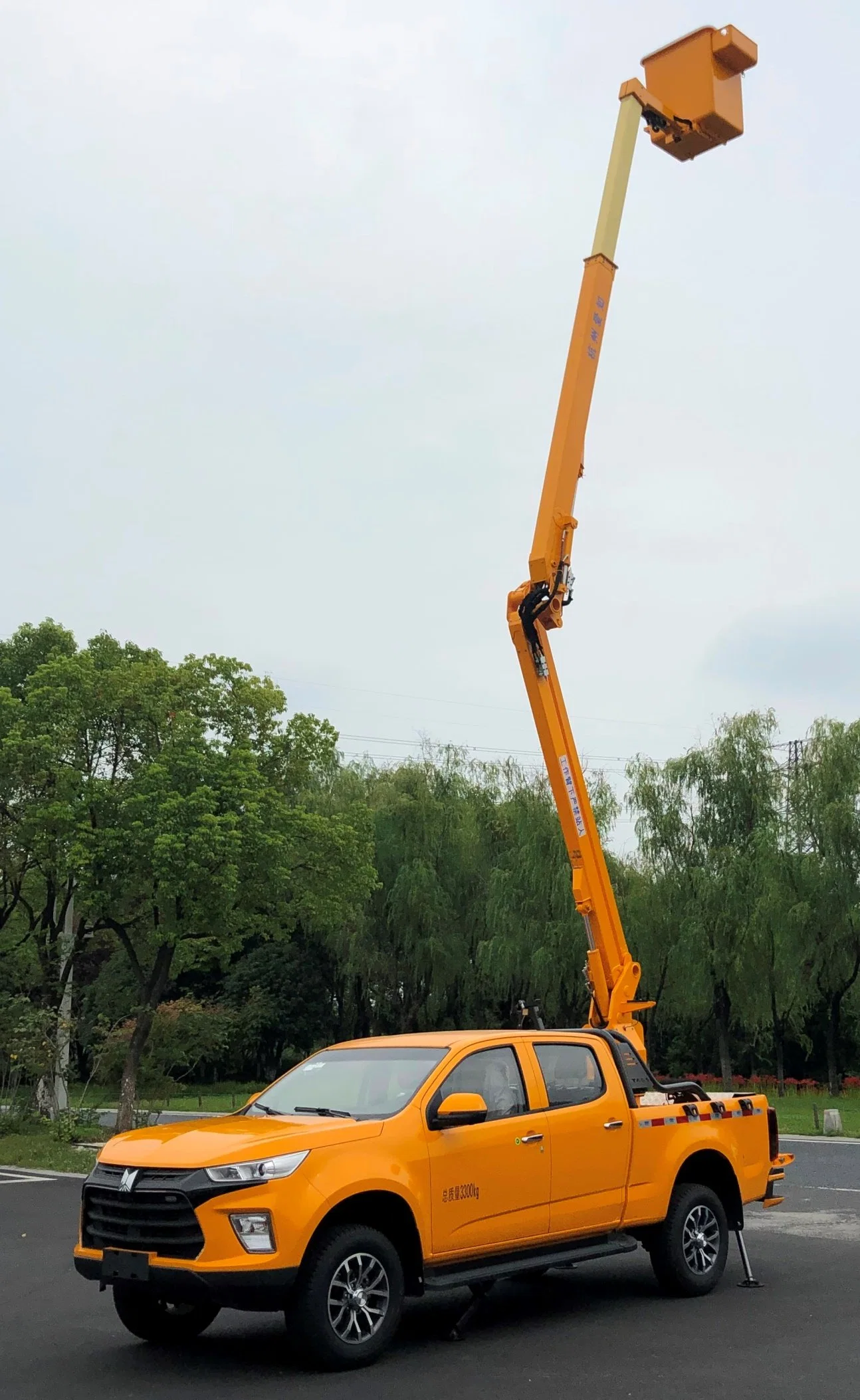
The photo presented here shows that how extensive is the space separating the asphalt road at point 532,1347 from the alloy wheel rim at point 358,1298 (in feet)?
0.68

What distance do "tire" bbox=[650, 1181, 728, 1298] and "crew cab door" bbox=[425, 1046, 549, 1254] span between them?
4.26 ft

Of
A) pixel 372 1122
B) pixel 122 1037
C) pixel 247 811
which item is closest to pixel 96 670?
pixel 247 811

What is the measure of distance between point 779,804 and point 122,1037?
66.8 feet

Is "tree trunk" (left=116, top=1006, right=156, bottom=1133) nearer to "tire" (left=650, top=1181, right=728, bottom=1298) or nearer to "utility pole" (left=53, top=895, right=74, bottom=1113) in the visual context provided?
"utility pole" (left=53, top=895, right=74, bottom=1113)

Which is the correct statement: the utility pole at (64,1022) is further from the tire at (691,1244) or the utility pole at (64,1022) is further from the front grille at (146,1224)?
the front grille at (146,1224)

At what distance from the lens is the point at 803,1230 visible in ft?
42.1

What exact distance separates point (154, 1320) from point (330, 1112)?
5.16ft

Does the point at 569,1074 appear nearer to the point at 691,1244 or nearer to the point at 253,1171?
the point at 691,1244

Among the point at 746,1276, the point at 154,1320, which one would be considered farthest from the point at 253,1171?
the point at 746,1276

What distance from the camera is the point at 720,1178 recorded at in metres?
9.99

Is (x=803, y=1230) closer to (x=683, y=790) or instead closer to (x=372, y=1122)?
(x=372, y=1122)

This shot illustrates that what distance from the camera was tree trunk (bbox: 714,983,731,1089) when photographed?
1504 inches

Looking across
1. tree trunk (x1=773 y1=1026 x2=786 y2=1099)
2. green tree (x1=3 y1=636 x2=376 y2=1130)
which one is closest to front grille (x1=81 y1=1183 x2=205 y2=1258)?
green tree (x1=3 y1=636 x2=376 y2=1130)

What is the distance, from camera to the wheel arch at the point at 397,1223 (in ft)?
24.8
